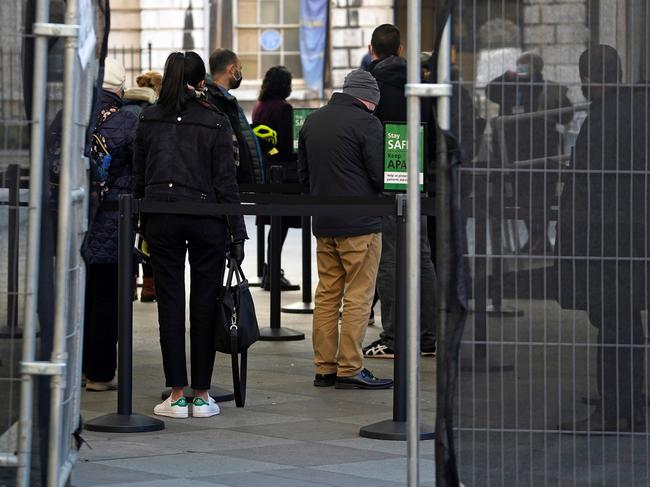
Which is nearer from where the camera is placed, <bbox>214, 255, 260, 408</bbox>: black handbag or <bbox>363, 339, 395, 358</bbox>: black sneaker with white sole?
<bbox>214, 255, 260, 408</bbox>: black handbag

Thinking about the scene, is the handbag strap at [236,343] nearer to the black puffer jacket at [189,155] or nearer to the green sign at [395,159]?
the black puffer jacket at [189,155]

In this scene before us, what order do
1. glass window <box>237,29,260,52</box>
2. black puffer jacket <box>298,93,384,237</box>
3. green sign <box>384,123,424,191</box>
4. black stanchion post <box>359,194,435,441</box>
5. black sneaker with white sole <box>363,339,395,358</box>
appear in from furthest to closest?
glass window <box>237,29,260,52</box> < black sneaker with white sole <box>363,339,395,358</box> < black puffer jacket <box>298,93,384,237</box> < green sign <box>384,123,424,191</box> < black stanchion post <box>359,194,435,441</box>

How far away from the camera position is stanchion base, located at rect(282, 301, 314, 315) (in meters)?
12.0

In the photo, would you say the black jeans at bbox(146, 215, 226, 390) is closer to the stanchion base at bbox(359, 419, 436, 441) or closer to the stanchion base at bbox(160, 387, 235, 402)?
the stanchion base at bbox(160, 387, 235, 402)

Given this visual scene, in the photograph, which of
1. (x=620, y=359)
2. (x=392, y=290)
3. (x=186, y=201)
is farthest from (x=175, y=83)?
(x=620, y=359)

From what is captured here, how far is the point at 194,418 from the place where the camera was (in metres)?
7.46

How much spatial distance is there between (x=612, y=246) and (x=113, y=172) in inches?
166

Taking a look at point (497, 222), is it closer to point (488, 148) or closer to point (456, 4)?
point (488, 148)

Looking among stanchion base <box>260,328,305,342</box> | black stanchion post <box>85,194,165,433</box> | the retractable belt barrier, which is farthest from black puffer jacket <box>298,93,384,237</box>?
stanchion base <box>260,328,305,342</box>

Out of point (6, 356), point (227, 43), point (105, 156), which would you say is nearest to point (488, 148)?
point (6, 356)

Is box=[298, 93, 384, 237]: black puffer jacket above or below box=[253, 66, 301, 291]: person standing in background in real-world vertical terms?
below

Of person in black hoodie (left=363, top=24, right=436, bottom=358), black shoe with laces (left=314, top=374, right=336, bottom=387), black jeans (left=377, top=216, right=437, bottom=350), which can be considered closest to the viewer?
black shoe with laces (left=314, top=374, right=336, bottom=387)

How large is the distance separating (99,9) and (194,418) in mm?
3078

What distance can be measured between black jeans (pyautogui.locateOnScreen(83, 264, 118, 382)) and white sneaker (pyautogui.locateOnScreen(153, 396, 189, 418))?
0.80 meters
